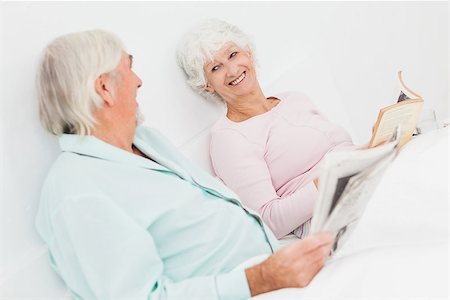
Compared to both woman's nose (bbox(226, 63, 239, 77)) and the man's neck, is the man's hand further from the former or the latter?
woman's nose (bbox(226, 63, 239, 77))

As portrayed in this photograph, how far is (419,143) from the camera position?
1533 millimetres

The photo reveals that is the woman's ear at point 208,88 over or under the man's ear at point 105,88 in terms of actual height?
under

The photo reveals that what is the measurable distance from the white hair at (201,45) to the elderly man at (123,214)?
480 mm

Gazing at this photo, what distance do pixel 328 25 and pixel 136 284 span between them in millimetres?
1676

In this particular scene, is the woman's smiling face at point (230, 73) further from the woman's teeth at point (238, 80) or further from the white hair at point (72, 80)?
the white hair at point (72, 80)

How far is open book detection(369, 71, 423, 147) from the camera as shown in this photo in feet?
4.55

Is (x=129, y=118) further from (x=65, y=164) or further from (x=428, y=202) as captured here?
(x=428, y=202)

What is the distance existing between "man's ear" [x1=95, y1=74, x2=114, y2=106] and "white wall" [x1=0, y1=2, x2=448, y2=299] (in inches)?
7.7

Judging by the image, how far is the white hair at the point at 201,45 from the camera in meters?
1.77

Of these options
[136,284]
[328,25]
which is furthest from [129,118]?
[328,25]

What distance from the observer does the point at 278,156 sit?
5.69 ft

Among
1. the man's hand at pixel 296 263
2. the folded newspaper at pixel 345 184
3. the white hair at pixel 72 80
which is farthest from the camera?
the white hair at pixel 72 80

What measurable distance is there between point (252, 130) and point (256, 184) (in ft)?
0.68

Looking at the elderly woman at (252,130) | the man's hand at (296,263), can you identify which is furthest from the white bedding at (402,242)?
the elderly woman at (252,130)
